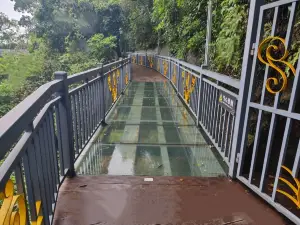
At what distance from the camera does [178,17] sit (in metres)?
9.91

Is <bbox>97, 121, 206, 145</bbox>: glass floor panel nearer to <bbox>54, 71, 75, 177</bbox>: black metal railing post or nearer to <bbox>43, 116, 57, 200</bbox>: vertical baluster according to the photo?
<bbox>54, 71, 75, 177</bbox>: black metal railing post

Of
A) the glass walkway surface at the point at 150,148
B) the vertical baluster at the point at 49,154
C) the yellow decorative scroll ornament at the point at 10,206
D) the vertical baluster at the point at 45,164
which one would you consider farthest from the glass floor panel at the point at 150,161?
the yellow decorative scroll ornament at the point at 10,206

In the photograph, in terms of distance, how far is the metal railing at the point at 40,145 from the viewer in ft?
3.06

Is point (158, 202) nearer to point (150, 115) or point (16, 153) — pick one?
point (16, 153)

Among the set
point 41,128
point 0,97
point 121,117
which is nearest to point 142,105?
point 121,117

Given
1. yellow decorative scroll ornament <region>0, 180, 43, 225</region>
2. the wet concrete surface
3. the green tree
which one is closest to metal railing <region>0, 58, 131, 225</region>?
yellow decorative scroll ornament <region>0, 180, 43, 225</region>

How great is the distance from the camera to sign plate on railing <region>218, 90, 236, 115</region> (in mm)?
2502

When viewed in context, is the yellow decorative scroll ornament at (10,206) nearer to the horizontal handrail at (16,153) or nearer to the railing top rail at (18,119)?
the horizontal handrail at (16,153)

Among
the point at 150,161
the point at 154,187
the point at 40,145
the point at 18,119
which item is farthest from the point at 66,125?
the point at 18,119

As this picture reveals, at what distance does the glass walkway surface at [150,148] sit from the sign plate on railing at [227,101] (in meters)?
0.73

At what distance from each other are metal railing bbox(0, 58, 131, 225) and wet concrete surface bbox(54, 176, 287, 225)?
0.20m

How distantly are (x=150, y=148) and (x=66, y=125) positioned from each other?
140 cm

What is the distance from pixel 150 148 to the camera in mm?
3391

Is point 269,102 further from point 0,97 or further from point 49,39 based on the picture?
point 49,39
